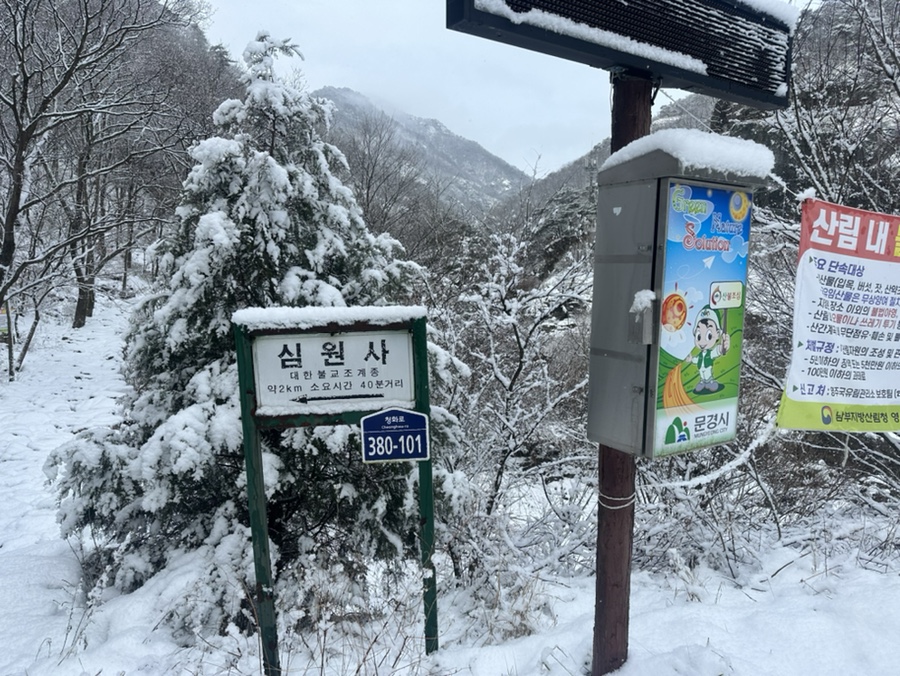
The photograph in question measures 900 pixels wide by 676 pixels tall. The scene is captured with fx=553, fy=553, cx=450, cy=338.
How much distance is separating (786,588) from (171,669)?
380cm

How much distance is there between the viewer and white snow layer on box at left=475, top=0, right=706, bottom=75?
1823 mm

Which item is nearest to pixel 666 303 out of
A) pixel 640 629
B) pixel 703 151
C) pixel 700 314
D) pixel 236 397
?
pixel 700 314

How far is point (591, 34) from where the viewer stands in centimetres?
203

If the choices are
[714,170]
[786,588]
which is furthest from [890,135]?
[714,170]

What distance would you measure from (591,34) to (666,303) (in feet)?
3.41

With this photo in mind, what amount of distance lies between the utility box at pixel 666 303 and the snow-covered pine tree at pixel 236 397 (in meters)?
2.20

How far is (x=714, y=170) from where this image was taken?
84.4 inches

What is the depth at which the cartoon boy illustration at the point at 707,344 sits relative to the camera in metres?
2.29

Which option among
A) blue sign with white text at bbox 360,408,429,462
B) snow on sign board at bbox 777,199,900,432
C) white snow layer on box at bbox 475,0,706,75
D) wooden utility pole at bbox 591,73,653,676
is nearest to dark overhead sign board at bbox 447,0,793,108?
white snow layer on box at bbox 475,0,706,75

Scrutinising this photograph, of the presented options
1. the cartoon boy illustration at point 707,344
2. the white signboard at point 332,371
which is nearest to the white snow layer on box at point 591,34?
the cartoon boy illustration at point 707,344

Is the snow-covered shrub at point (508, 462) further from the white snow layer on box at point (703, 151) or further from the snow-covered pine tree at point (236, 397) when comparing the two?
the white snow layer on box at point (703, 151)

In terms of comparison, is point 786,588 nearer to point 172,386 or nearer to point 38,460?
point 172,386

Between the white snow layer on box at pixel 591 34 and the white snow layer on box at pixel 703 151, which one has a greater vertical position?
the white snow layer on box at pixel 591 34

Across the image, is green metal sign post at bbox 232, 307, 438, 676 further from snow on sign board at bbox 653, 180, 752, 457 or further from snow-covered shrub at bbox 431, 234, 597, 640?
snow-covered shrub at bbox 431, 234, 597, 640
